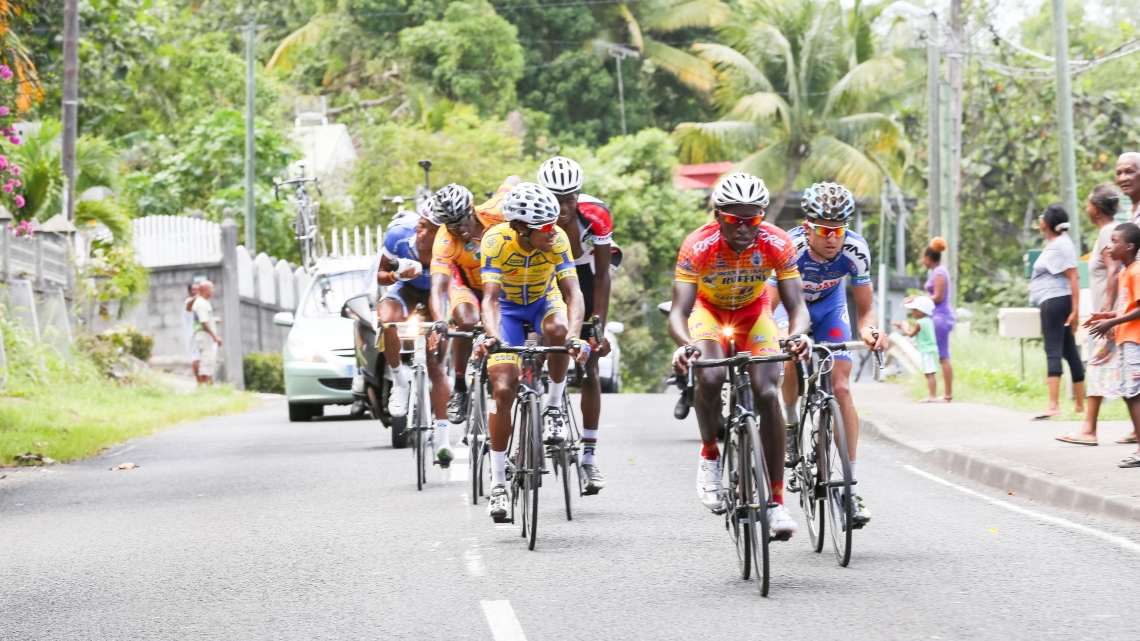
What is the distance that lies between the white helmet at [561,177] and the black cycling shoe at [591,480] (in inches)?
66.3

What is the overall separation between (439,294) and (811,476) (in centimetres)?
308

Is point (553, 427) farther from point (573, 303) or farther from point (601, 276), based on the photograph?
point (601, 276)

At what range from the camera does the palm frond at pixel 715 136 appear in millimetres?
43125

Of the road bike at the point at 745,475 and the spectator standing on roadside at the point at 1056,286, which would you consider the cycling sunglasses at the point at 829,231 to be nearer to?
the road bike at the point at 745,475

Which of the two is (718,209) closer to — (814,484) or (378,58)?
(814,484)

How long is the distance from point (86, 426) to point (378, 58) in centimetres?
3882

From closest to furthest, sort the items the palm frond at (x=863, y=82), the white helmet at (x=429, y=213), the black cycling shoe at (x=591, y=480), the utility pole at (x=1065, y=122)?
the black cycling shoe at (x=591, y=480) → the white helmet at (x=429, y=213) → the utility pole at (x=1065, y=122) → the palm frond at (x=863, y=82)

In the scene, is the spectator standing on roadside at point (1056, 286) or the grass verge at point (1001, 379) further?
the grass verge at point (1001, 379)

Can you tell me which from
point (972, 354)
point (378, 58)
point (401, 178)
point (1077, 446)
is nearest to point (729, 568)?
point (1077, 446)

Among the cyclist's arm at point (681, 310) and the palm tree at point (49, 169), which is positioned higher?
the palm tree at point (49, 169)

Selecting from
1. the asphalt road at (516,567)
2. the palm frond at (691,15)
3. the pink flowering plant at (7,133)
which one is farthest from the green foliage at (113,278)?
the palm frond at (691,15)

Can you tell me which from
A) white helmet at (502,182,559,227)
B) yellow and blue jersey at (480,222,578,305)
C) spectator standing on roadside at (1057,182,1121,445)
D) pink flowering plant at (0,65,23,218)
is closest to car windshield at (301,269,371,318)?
pink flowering plant at (0,65,23,218)

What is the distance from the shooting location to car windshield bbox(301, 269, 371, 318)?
61.0 ft

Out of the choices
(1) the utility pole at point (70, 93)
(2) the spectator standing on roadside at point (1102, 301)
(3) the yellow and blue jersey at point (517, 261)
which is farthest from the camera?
(1) the utility pole at point (70, 93)
